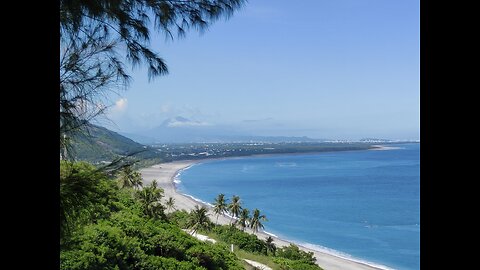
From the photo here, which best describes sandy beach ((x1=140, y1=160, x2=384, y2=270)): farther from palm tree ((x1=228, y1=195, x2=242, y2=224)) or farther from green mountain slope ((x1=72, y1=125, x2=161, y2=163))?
green mountain slope ((x1=72, y1=125, x2=161, y2=163))

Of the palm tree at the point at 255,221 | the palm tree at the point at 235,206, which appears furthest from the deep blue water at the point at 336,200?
the palm tree at the point at 235,206

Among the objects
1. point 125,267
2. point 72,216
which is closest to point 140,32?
point 72,216

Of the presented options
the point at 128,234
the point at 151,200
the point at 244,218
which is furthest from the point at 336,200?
the point at 128,234

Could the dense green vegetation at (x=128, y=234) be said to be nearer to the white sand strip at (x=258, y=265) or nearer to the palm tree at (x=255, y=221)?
the white sand strip at (x=258, y=265)

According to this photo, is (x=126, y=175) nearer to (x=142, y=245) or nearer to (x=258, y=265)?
(x=142, y=245)

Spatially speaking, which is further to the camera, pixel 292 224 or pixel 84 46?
pixel 292 224

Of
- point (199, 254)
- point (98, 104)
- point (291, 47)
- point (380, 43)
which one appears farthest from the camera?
point (291, 47)
